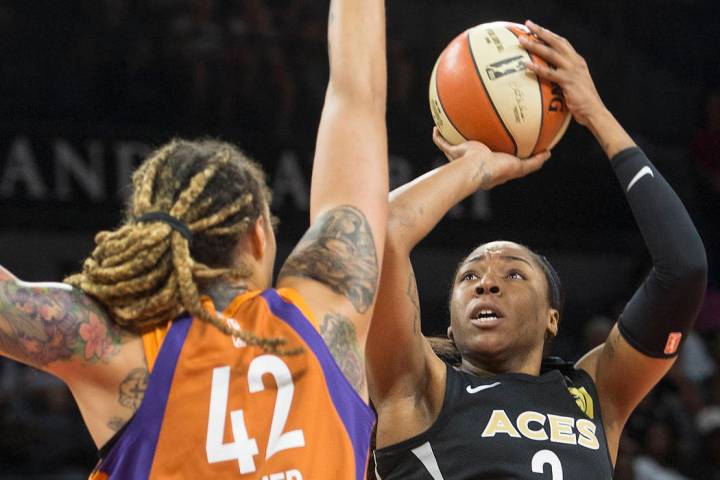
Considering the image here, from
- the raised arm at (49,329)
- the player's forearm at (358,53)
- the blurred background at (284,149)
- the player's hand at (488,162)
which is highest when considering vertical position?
the player's forearm at (358,53)

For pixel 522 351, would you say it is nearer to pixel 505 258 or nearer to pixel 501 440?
pixel 505 258

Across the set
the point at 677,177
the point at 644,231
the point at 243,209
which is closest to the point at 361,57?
the point at 243,209

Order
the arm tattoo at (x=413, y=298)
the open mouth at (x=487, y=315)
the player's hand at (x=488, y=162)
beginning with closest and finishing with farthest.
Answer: the player's hand at (x=488, y=162) < the arm tattoo at (x=413, y=298) < the open mouth at (x=487, y=315)

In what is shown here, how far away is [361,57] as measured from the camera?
2268mm

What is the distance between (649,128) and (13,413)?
223 inches

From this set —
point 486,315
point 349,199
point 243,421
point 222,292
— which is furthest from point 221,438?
point 486,315

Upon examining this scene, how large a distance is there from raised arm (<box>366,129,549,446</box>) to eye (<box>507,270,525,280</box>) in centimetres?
37

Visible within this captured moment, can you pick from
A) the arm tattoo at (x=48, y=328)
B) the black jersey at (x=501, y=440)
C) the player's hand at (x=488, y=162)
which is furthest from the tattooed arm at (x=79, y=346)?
the black jersey at (x=501, y=440)

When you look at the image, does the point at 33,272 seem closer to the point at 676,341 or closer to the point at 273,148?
the point at 273,148

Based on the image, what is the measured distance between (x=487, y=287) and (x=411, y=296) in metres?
0.42

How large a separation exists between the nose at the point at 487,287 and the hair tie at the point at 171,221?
1.41 meters

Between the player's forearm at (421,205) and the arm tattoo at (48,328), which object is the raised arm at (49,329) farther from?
the player's forearm at (421,205)

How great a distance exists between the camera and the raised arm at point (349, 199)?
2104mm

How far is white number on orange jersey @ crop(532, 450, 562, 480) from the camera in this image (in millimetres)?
2965
